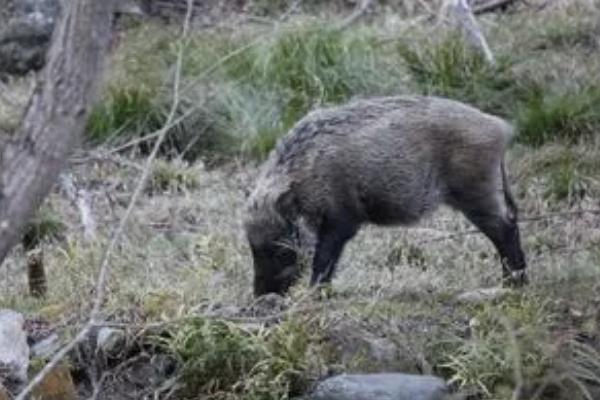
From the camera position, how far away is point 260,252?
23.8 feet

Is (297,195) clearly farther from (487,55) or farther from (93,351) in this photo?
(487,55)

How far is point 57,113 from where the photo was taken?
3.74 m

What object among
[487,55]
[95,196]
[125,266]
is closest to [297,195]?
[125,266]

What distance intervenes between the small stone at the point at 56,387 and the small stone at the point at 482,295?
5.25 feet

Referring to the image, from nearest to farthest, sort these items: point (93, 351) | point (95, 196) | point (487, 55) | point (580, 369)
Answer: point (580, 369) → point (93, 351) → point (95, 196) → point (487, 55)

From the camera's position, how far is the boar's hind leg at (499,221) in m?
7.43

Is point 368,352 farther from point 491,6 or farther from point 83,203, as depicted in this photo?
point 491,6

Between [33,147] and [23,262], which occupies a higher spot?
[33,147]

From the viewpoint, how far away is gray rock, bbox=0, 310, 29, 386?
627 cm

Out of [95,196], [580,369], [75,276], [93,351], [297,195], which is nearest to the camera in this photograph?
[580,369]

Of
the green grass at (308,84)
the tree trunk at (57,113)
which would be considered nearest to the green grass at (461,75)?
the green grass at (308,84)

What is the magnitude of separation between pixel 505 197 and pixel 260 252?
1.12 meters

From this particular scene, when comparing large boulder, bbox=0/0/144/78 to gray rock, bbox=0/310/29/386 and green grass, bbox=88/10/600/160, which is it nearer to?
green grass, bbox=88/10/600/160

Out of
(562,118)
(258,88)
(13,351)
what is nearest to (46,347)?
(13,351)
